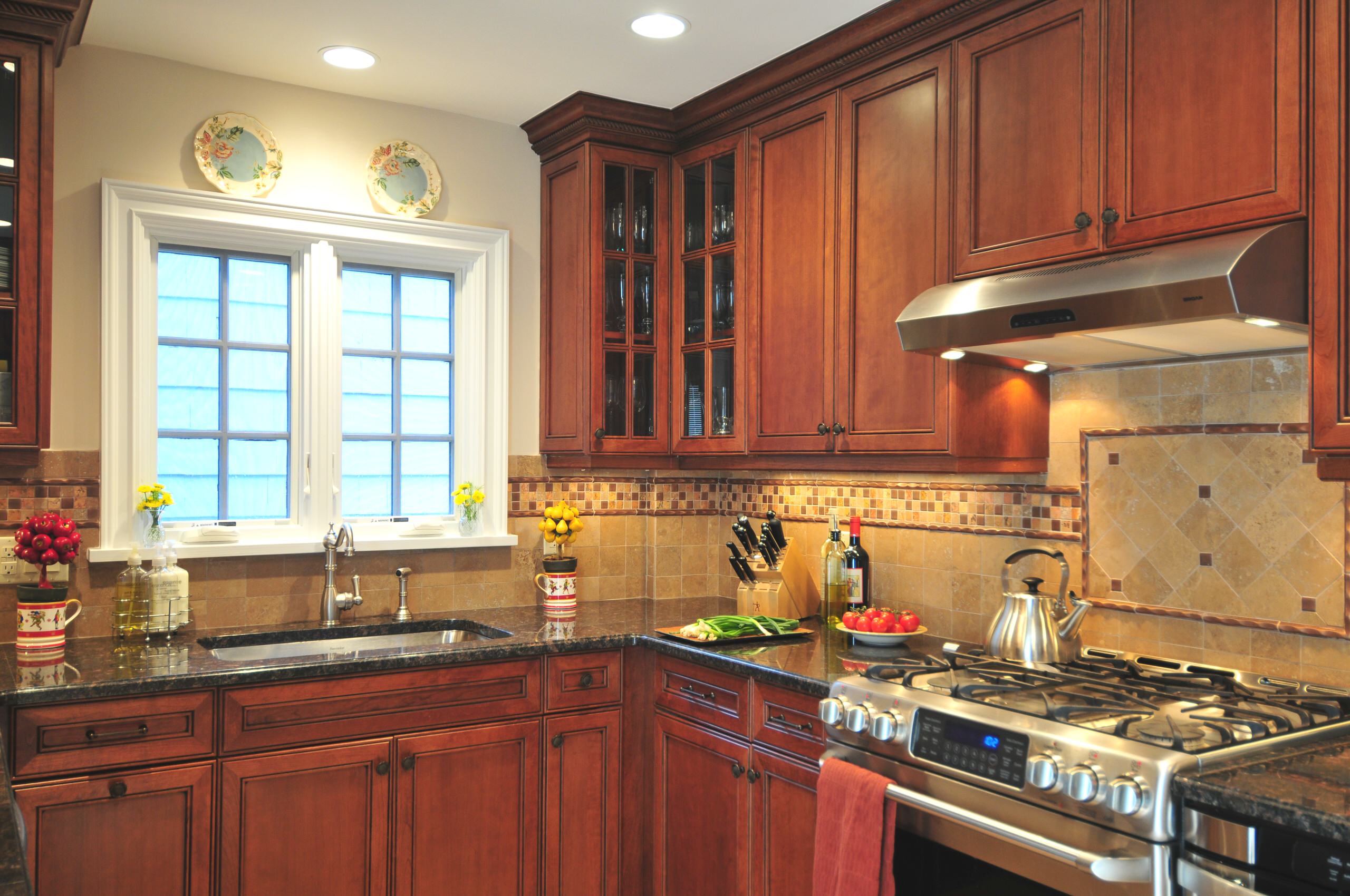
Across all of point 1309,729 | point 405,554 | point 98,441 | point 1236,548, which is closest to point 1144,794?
point 1309,729

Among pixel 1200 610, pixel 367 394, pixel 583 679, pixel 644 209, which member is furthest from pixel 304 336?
pixel 1200 610

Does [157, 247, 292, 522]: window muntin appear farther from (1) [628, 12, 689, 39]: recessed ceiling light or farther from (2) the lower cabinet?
(1) [628, 12, 689, 39]: recessed ceiling light

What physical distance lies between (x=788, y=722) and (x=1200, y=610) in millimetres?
962

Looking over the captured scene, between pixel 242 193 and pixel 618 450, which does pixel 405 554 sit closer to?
pixel 618 450

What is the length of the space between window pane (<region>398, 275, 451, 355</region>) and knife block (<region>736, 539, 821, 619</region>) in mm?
1309

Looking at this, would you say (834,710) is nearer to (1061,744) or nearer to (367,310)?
(1061,744)

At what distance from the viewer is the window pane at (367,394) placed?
3.38 metres

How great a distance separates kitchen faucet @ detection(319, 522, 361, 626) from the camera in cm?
316

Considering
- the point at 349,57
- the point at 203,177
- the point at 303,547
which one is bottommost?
the point at 303,547

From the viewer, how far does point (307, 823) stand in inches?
102

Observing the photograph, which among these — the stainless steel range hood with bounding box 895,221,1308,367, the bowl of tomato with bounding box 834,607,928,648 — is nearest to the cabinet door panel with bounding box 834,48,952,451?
the stainless steel range hood with bounding box 895,221,1308,367

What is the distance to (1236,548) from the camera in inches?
89.2

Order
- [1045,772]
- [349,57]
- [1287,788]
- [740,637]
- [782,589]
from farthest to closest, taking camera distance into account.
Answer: [782,589] < [349,57] < [740,637] < [1045,772] < [1287,788]

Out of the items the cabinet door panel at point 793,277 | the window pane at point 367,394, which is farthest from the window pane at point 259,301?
the cabinet door panel at point 793,277
